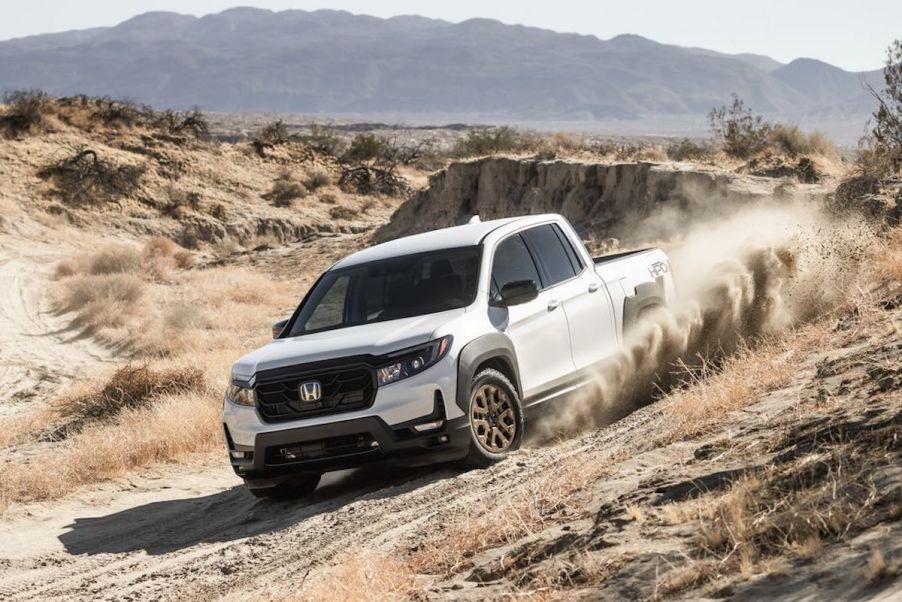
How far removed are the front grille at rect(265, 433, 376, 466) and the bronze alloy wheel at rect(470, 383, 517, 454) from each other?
0.76 metres

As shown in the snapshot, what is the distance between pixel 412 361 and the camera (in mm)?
8781

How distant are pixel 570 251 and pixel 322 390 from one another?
9.30 ft

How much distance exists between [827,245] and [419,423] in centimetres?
722

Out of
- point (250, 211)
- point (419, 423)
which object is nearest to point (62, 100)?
point (250, 211)

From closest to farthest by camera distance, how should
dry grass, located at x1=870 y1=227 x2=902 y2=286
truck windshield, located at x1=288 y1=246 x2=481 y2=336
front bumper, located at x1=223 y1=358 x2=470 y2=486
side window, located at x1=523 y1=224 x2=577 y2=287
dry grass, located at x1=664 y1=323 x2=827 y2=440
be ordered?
dry grass, located at x1=664 y1=323 x2=827 y2=440 < front bumper, located at x1=223 y1=358 x2=470 y2=486 < truck windshield, located at x1=288 y1=246 x2=481 y2=336 < side window, located at x1=523 y1=224 x2=577 y2=287 < dry grass, located at x1=870 y1=227 x2=902 y2=286

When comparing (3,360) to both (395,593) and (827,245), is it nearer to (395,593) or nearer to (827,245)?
(827,245)

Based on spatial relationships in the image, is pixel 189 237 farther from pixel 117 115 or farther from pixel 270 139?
pixel 270 139

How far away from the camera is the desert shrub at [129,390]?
15.4 metres

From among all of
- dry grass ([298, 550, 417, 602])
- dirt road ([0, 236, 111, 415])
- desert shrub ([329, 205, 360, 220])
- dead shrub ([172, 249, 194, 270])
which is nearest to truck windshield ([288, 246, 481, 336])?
dry grass ([298, 550, 417, 602])

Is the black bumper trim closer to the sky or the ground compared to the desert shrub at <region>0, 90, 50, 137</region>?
closer to the ground

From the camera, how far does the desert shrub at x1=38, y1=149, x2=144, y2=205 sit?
49875 millimetres

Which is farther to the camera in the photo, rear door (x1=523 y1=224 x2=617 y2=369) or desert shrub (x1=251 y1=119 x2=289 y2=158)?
desert shrub (x1=251 y1=119 x2=289 y2=158)

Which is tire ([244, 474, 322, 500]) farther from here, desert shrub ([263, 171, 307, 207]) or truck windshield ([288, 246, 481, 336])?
desert shrub ([263, 171, 307, 207])

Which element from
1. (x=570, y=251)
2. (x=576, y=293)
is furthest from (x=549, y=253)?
(x=576, y=293)
